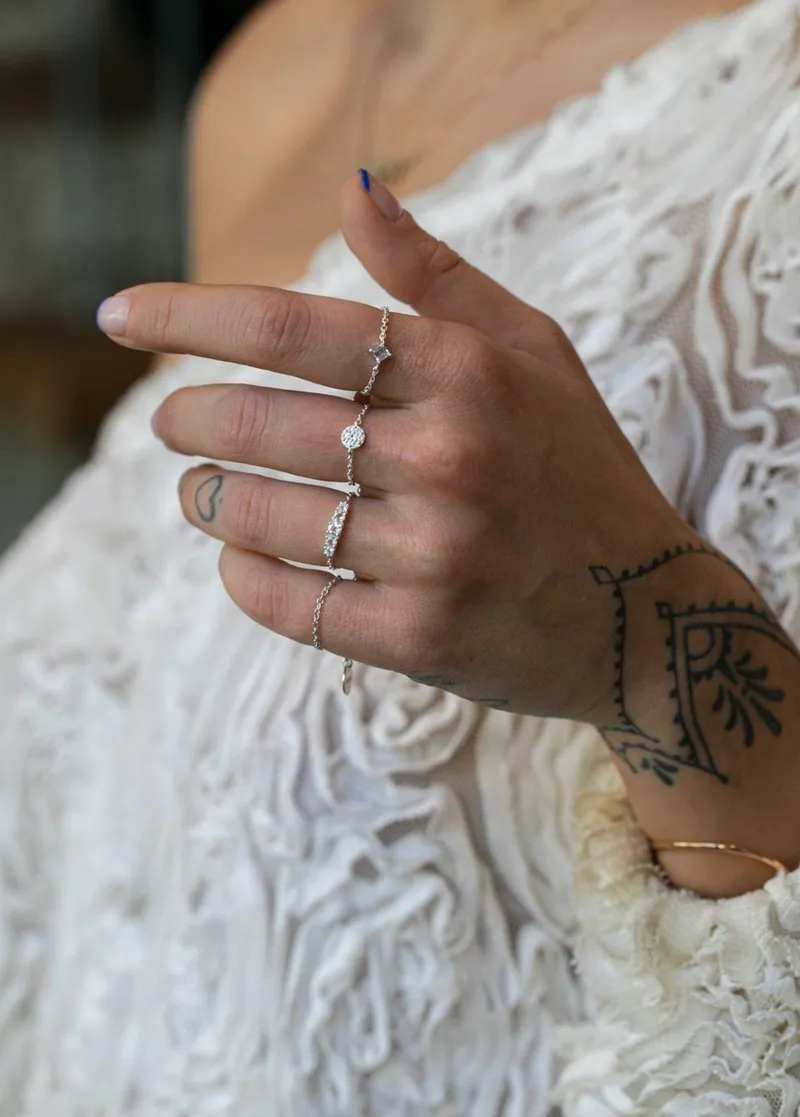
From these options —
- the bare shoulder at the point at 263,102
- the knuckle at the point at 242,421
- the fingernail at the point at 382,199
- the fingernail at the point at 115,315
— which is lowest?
the knuckle at the point at 242,421

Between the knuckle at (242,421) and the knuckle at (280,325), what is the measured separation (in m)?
0.02

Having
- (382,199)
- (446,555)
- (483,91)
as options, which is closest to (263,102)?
(483,91)

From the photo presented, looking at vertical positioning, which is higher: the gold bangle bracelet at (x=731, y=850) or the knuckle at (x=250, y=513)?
the knuckle at (x=250, y=513)

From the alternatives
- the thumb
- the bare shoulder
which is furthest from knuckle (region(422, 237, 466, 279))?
the bare shoulder

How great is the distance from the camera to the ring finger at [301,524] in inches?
15.1

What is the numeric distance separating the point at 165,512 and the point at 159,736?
0.21 m

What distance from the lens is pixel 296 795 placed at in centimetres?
54

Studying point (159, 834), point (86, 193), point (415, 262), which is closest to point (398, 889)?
point (159, 834)

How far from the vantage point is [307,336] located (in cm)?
37

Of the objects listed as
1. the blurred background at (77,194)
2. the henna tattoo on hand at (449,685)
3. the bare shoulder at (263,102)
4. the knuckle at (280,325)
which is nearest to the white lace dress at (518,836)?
the henna tattoo on hand at (449,685)

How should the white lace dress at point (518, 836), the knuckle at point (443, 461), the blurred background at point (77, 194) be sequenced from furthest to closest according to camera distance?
1. the blurred background at point (77, 194)
2. the white lace dress at point (518, 836)
3. the knuckle at point (443, 461)

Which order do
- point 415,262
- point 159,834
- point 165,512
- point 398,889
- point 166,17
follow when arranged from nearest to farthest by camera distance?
1. point 415,262
2. point 398,889
3. point 159,834
4. point 165,512
5. point 166,17

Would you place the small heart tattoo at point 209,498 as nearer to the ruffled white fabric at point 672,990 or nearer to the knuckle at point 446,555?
the knuckle at point 446,555

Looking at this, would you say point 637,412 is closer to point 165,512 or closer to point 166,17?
point 165,512
